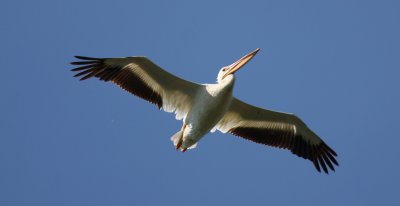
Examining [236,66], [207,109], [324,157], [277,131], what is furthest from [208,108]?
[324,157]

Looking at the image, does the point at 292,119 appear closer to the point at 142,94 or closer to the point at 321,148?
the point at 321,148

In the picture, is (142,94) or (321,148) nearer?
(142,94)

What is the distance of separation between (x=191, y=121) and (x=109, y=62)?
5.98ft

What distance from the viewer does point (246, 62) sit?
43.2ft

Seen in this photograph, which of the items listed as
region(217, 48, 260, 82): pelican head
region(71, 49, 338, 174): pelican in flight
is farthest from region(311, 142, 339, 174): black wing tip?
region(217, 48, 260, 82): pelican head

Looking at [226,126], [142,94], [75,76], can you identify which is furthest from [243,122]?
[75,76]

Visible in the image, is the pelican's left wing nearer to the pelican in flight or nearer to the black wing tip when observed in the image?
the pelican in flight

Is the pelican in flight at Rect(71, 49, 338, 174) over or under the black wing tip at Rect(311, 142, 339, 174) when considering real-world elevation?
over

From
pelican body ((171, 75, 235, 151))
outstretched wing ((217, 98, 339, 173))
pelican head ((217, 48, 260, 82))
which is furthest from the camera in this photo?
outstretched wing ((217, 98, 339, 173))

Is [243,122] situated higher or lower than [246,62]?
lower

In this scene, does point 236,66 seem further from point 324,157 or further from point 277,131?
point 324,157

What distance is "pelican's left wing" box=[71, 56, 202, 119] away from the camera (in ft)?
41.5

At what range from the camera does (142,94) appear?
1295cm

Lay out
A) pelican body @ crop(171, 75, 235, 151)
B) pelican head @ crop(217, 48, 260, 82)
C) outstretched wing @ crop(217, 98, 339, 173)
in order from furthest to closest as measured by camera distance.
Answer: outstretched wing @ crop(217, 98, 339, 173)
pelican head @ crop(217, 48, 260, 82)
pelican body @ crop(171, 75, 235, 151)
